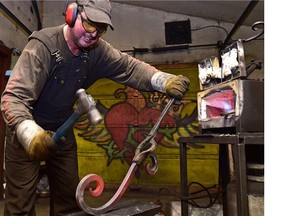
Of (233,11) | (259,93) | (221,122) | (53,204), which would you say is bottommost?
(53,204)

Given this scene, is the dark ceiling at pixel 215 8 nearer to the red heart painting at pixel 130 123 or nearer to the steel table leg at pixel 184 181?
the red heart painting at pixel 130 123

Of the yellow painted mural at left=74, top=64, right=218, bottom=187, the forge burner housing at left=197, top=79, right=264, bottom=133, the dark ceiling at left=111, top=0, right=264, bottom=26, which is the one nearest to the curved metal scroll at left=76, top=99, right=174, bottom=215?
the forge burner housing at left=197, top=79, right=264, bottom=133

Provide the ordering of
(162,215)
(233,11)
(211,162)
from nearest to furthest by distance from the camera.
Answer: (162,215) < (233,11) < (211,162)

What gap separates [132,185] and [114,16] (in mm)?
2985

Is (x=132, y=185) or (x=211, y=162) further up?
(x=211, y=162)

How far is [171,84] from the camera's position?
1.49 meters

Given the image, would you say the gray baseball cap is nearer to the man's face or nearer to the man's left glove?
the man's face

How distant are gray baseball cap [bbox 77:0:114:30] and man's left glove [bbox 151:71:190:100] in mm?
437

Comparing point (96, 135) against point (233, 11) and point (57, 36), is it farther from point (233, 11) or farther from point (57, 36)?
point (57, 36)

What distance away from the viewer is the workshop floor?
241 cm

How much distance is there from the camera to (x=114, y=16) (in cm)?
483

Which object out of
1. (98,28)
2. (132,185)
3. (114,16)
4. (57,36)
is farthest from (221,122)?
(114,16)

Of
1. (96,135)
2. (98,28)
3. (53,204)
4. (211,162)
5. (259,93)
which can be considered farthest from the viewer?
(96,135)

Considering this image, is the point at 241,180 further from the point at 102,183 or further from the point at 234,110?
the point at 102,183
